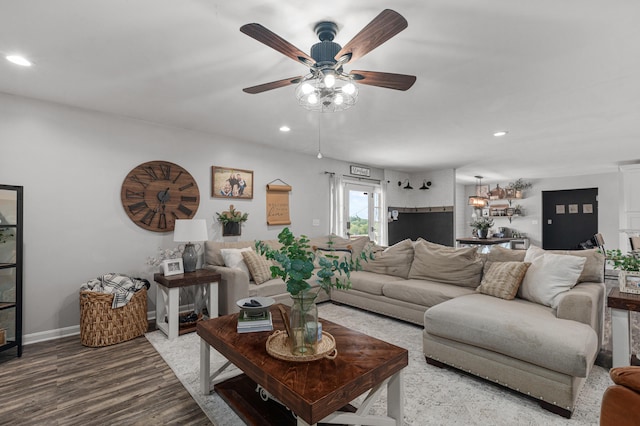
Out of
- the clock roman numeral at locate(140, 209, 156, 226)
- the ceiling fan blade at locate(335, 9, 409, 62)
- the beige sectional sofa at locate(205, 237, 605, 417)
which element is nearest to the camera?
the ceiling fan blade at locate(335, 9, 409, 62)

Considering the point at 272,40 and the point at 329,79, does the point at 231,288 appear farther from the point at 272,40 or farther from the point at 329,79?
the point at 272,40

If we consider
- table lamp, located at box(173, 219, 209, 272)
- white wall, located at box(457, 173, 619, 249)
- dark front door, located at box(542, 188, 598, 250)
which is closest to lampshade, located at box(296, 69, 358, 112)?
table lamp, located at box(173, 219, 209, 272)

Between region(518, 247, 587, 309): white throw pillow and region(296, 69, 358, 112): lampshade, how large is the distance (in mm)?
Answer: 2161

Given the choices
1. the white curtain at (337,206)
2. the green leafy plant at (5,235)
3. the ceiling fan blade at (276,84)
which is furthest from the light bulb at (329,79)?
the white curtain at (337,206)

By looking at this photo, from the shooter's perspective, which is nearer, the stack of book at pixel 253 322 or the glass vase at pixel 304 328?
the glass vase at pixel 304 328

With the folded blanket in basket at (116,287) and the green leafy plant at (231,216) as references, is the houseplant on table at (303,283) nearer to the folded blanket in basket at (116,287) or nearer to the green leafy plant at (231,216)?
the folded blanket in basket at (116,287)

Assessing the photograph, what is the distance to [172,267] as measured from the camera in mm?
3436

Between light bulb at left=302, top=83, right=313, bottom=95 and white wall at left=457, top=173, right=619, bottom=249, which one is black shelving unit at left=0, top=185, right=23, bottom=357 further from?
white wall at left=457, top=173, right=619, bottom=249

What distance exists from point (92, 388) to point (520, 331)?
3007 mm

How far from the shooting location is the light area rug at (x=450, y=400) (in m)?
1.84

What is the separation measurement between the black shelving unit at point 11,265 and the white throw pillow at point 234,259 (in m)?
1.87

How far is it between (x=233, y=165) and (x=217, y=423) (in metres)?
3.43

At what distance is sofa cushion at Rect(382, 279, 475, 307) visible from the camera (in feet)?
10.4

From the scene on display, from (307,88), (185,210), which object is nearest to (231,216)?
(185,210)
